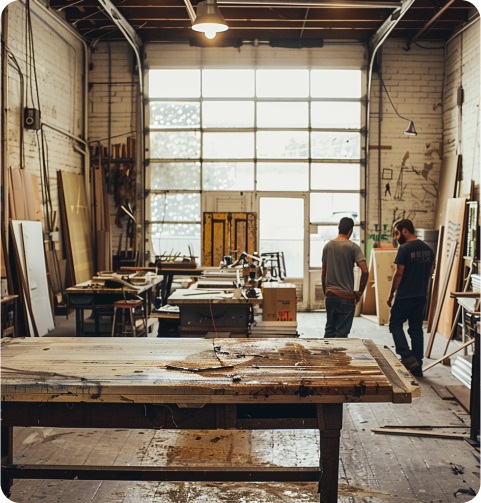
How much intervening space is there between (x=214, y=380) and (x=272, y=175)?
8.48 m

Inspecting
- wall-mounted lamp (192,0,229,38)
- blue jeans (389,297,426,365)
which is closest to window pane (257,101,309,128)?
wall-mounted lamp (192,0,229,38)

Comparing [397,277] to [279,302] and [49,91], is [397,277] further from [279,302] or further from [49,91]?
[49,91]

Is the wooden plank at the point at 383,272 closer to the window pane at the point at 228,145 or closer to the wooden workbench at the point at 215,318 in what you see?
the window pane at the point at 228,145

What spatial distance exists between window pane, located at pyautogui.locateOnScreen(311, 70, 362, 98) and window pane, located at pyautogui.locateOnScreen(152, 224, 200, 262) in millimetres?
3128

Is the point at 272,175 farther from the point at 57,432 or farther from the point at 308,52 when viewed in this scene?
the point at 57,432

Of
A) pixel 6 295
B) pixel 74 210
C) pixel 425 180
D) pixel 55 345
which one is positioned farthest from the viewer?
pixel 425 180

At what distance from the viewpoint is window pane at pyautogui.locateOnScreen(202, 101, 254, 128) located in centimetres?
1109

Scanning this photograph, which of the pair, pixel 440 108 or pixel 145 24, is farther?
pixel 440 108

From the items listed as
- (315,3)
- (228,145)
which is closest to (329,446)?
(315,3)

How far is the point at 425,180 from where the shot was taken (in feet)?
35.8

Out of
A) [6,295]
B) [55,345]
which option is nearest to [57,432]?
[55,345]

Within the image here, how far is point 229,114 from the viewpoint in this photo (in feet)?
36.4

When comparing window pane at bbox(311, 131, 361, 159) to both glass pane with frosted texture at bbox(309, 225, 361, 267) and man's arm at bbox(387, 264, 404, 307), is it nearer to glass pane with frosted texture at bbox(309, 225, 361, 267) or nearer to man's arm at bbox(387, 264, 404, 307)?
glass pane with frosted texture at bbox(309, 225, 361, 267)

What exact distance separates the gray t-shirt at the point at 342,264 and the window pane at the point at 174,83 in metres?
5.55
